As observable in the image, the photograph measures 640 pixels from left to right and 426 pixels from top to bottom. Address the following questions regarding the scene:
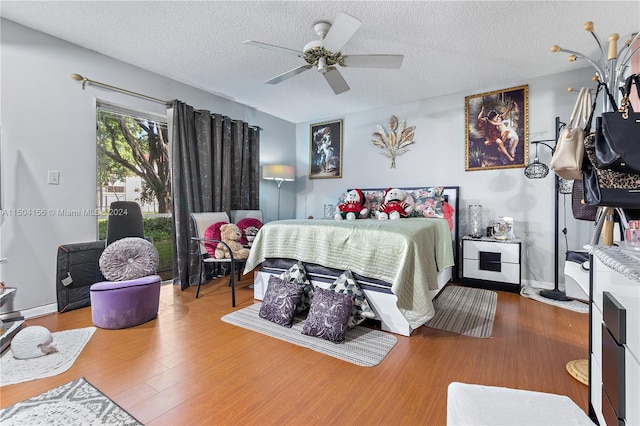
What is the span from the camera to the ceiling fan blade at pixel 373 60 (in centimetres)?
250

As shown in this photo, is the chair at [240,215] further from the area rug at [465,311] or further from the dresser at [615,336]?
the dresser at [615,336]

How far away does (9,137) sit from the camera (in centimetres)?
262

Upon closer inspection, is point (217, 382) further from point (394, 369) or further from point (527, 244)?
point (527, 244)

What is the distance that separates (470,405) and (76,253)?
11.5ft

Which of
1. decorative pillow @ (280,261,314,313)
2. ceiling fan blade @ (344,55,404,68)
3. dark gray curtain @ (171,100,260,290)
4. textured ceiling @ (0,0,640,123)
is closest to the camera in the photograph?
textured ceiling @ (0,0,640,123)

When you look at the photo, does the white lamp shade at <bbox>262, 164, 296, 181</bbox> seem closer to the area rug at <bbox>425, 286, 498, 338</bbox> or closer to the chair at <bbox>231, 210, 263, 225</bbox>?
the chair at <bbox>231, 210, 263, 225</bbox>

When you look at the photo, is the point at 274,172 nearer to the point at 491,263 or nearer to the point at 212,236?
the point at 212,236

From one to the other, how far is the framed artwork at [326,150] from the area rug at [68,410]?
442 cm

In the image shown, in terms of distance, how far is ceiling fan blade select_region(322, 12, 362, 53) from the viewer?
2.07 m

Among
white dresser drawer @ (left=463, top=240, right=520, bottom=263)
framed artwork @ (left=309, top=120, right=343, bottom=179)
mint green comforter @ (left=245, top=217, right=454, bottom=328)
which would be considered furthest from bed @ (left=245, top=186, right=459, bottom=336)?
framed artwork @ (left=309, top=120, right=343, bottom=179)

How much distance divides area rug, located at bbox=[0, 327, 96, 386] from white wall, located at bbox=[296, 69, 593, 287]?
13.3 ft

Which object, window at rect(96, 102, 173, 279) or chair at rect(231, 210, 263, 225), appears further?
chair at rect(231, 210, 263, 225)

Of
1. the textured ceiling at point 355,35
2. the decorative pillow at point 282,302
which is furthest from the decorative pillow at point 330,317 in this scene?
the textured ceiling at point 355,35

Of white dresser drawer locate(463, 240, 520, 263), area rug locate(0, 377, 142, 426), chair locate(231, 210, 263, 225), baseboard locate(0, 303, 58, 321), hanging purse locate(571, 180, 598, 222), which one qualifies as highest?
hanging purse locate(571, 180, 598, 222)
